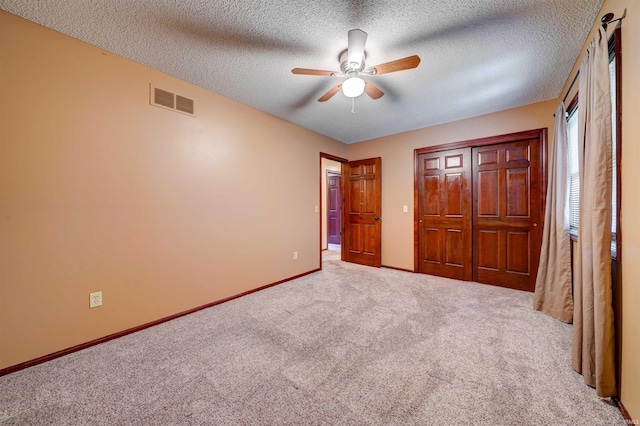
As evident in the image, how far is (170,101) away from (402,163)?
357 cm

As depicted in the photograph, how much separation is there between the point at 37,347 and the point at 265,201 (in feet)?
8.05

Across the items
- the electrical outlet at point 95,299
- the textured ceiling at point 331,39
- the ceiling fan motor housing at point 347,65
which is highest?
the textured ceiling at point 331,39

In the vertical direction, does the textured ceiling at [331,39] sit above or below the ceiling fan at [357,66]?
above

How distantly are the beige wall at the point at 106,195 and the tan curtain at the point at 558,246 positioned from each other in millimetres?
3426

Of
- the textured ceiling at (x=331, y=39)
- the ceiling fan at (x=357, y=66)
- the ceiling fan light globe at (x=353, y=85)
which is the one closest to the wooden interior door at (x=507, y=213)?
the textured ceiling at (x=331, y=39)

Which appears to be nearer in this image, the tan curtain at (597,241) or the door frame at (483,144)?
the tan curtain at (597,241)

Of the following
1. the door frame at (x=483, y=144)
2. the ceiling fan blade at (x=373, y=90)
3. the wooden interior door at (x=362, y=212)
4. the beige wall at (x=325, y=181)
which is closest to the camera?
the ceiling fan blade at (x=373, y=90)

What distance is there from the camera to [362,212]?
483 cm

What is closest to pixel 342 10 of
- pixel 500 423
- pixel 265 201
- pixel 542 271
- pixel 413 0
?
pixel 413 0

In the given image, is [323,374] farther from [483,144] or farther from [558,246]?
[483,144]

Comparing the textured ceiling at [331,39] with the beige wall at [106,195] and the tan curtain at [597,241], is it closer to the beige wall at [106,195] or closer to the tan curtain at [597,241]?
the beige wall at [106,195]

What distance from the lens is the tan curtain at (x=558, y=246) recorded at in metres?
2.39

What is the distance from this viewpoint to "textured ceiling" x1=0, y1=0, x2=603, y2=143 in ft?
5.49

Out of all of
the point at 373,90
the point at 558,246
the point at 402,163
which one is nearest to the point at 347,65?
the point at 373,90
